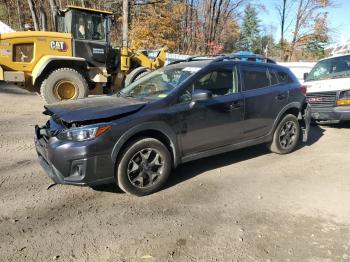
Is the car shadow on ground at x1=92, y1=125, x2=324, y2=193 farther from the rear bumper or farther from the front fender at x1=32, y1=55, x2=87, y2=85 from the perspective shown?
the front fender at x1=32, y1=55, x2=87, y2=85

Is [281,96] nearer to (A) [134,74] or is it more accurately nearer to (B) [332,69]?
(B) [332,69]

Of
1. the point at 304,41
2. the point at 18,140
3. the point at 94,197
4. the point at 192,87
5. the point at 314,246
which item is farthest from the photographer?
the point at 304,41

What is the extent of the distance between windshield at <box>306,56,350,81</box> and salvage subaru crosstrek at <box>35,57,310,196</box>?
3.29 metres

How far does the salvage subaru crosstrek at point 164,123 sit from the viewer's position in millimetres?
4004

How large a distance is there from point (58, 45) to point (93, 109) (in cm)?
701

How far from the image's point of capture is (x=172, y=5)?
32594 mm

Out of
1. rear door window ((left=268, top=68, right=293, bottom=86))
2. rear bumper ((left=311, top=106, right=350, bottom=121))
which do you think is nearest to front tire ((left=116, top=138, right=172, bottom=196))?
rear door window ((left=268, top=68, right=293, bottom=86))

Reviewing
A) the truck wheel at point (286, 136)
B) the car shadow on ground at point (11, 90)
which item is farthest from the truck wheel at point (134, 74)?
the truck wheel at point (286, 136)

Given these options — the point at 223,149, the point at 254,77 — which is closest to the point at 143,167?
the point at 223,149

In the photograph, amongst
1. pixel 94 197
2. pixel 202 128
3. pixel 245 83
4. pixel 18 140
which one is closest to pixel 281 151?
pixel 245 83

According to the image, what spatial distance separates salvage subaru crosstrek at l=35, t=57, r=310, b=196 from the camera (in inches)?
158

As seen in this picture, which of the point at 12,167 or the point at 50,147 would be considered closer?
the point at 50,147

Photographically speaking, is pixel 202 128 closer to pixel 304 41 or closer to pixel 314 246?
pixel 314 246

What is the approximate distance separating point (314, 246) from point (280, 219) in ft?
1.89
